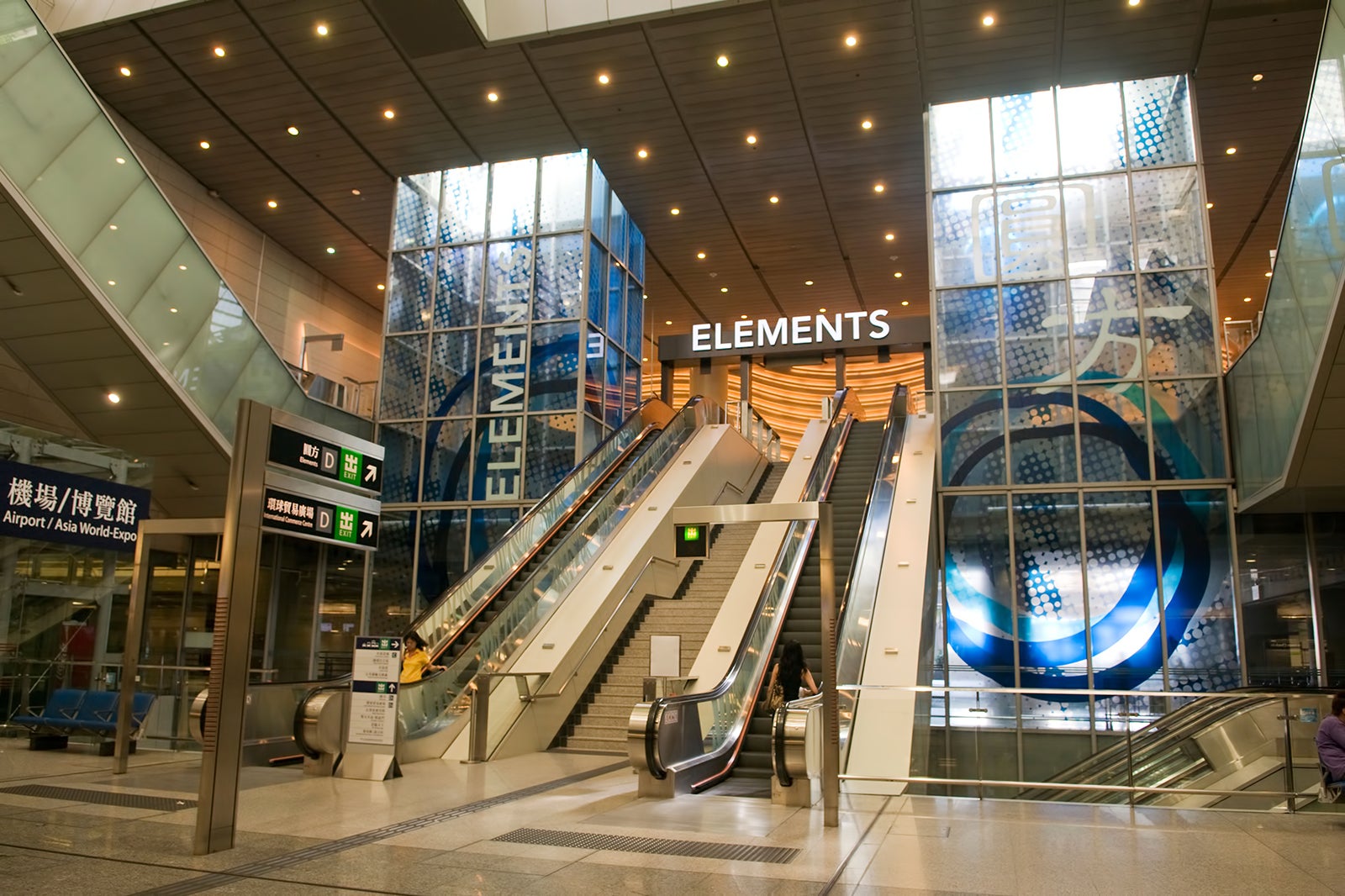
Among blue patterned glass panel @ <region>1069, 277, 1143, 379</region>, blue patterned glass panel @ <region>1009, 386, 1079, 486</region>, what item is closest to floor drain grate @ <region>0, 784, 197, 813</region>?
blue patterned glass panel @ <region>1009, 386, 1079, 486</region>

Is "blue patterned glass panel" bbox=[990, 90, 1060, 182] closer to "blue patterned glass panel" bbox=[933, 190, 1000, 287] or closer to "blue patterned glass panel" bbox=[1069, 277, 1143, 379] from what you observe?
"blue patterned glass panel" bbox=[933, 190, 1000, 287]

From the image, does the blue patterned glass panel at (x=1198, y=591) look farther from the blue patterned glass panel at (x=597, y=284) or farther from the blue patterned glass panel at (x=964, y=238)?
the blue patterned glass panel at (x=597, y=284)

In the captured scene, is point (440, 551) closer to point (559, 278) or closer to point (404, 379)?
point (404, 379)

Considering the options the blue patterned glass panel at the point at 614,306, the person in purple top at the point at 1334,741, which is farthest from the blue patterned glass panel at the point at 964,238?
the person in purple top at the point at 1334,741

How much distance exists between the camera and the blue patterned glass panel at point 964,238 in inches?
584

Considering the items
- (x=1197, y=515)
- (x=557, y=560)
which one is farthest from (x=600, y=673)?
(x=1197, y=515)

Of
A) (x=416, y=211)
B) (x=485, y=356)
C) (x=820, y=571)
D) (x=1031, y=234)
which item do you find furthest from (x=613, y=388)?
(x=820, y=571)

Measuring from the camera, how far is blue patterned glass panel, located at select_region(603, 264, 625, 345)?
18.4 metres

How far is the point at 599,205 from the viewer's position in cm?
1811

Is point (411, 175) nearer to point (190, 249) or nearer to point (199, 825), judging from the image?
point (190, 249)

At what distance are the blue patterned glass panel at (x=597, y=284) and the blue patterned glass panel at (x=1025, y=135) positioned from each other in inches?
271

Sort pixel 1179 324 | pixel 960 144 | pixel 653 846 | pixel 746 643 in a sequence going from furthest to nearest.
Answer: pixel 960 144 < pixel 1179 324 < pixel 746 643 < pixel 653 846

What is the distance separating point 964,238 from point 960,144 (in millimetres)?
1574

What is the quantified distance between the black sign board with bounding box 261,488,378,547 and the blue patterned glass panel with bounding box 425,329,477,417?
10401 millimetres
